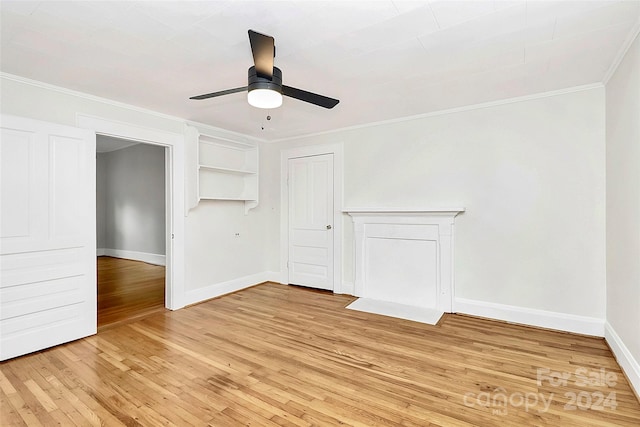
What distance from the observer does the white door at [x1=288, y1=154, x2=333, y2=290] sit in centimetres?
468

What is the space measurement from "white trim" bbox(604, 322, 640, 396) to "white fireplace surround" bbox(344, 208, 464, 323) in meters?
1.37

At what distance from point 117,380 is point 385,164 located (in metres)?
3.57

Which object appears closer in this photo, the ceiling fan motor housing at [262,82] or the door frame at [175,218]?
the ceiling fan motor housing at [262,82]

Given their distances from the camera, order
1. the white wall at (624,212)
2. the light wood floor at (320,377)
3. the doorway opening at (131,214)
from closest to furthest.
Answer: the light wood floor at (320,377) → the white wall at (624,212) → the doorway opening at (131,214)

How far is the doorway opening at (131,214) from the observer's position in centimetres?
606

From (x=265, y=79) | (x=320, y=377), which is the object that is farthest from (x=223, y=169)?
(x=320, y=377)

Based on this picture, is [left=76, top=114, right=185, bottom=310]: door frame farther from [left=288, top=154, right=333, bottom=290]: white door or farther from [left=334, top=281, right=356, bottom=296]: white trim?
[left=334, top=281, right=356, bottom=296]: white trim

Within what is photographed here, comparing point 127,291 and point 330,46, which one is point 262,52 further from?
point 127,291

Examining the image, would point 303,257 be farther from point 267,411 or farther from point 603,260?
point 603,260

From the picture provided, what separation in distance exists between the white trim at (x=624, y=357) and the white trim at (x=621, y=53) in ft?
7.20

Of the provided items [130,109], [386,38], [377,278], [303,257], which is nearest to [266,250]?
[303,257]

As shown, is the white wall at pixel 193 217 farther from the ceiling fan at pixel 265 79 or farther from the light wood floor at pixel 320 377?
the ceiling fan at pixel 265 79

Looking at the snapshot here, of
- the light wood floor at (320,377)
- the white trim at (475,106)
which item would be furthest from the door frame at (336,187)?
the light wood floor at (320,377)

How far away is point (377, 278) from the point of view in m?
4.20
